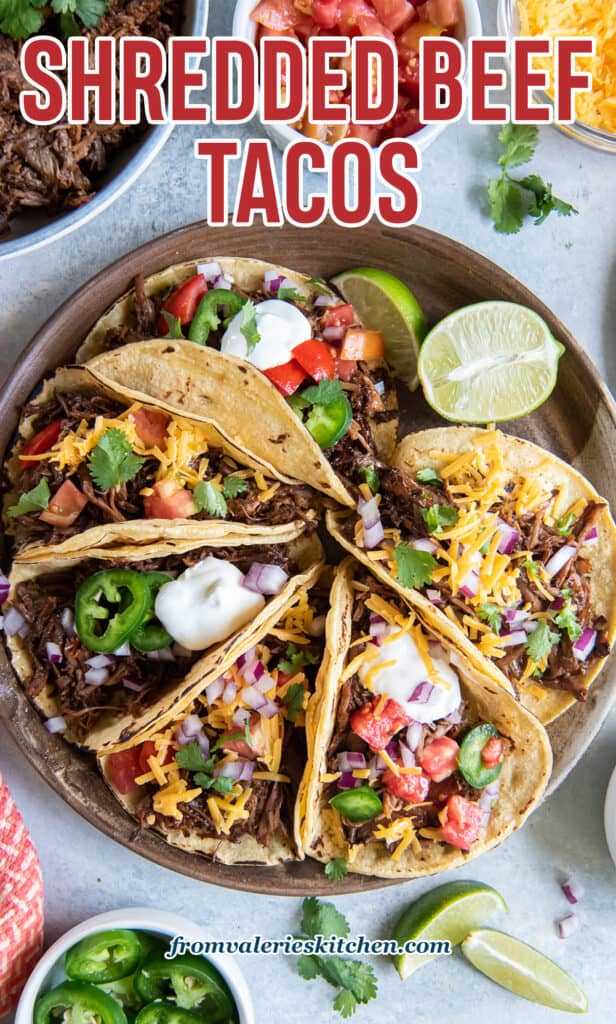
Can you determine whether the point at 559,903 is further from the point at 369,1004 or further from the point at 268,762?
the point at 268,762

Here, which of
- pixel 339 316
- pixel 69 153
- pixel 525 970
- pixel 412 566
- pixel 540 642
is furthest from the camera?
pixel 525 970

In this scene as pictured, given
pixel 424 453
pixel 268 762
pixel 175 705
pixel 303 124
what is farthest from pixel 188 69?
pixel 268 762

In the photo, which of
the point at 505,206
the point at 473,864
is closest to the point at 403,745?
the point at 473,864

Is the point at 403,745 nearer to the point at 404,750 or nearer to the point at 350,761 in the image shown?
the point at 404,750

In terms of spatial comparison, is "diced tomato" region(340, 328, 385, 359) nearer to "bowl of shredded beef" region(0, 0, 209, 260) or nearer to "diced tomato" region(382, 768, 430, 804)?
"bowl of shredded beef" region(0, 0, 209, 260)

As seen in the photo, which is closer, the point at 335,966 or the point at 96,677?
the point at 96,677
